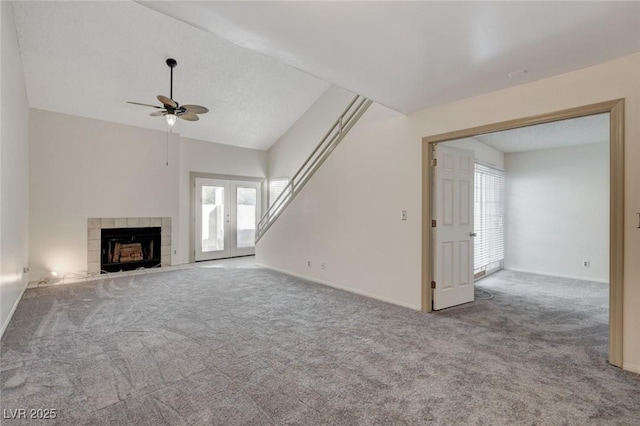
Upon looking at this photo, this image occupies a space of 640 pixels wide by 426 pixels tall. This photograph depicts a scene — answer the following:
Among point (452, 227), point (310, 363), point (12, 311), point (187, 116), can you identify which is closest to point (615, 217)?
point (452, 227)

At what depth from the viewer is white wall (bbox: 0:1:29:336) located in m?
3.01

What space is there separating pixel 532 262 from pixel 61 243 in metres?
9.42

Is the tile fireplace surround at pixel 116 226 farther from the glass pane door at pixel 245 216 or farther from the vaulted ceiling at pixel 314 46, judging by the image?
the vaulted ceiling at pixel 314 46

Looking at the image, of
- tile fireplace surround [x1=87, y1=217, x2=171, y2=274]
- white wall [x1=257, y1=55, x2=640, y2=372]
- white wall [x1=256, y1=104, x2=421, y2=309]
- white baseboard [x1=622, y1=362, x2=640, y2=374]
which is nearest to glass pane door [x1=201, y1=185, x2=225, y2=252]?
tile fireplace surround [x1=87, y1=217, x2=171, y2=274]

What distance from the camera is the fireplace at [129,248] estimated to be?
19.5 ft

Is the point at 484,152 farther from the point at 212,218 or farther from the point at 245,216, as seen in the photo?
the point at 212,218

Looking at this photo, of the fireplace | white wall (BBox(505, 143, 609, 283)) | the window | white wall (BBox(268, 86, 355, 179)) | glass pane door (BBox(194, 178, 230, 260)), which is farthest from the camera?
the window

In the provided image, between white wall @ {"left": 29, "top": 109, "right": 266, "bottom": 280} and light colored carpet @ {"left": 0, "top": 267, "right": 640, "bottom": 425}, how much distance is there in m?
1.49

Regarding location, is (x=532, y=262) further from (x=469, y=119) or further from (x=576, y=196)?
(x=469, y=119)

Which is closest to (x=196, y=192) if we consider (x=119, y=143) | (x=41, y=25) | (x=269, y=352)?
(x=119, y=143)

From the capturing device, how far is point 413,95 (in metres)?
3.26

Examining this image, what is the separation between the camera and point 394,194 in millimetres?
4027

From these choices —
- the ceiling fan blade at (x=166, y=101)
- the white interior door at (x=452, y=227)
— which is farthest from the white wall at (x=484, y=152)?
the ceiling fan blade at (x=166, y=101)

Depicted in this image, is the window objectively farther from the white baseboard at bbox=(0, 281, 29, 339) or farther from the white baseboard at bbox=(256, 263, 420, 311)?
the white baseboard at bbox=(0, 281, 29, 339)
